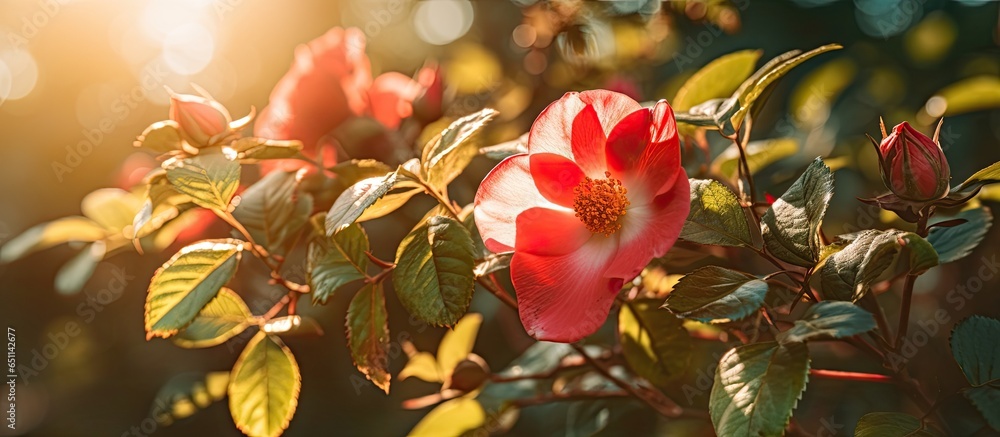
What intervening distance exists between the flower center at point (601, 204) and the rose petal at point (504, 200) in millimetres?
31

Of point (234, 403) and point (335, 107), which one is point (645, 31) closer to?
point (335, 107)

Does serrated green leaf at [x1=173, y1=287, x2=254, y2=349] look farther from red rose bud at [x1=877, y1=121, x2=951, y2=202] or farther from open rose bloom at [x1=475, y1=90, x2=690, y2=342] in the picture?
red rose bud at [x1=877, y1=121, x2=951, y2=202]

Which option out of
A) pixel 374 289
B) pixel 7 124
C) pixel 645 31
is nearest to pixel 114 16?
pixel 7 124

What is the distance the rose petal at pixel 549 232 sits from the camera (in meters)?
0.50

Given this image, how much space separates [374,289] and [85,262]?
49 centimetres

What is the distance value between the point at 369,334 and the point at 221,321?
0.63ft

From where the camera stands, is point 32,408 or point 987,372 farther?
point 32,408

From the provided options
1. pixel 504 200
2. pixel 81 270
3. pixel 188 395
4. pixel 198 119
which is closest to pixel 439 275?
pixel 504 200

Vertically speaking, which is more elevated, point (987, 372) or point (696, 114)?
point (696, 114)

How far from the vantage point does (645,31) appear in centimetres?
118

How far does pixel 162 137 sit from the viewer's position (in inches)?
25.2

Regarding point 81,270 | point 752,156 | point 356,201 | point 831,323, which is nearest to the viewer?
point 831,323

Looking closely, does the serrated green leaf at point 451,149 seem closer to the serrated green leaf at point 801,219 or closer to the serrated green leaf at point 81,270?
the serrated green leaf at point 801,219

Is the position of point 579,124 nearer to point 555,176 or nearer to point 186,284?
point 555,176
